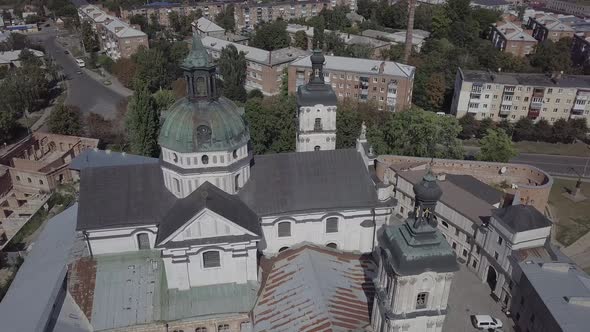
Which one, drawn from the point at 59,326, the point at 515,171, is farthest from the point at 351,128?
the point at 59,326

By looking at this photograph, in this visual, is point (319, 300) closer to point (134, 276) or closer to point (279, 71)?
point (134, 276)

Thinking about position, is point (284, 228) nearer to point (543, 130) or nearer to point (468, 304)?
point (468, 304)

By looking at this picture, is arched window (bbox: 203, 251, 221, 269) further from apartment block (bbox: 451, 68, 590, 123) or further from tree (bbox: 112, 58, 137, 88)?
tree (bbox: 112, 58, 137, 88)

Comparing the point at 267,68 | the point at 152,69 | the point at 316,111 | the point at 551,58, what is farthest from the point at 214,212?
the point at 551,58

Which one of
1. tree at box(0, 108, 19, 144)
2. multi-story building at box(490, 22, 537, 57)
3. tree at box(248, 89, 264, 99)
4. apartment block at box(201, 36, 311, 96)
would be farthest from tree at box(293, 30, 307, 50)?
tree at box(0, 108, 19, 144)

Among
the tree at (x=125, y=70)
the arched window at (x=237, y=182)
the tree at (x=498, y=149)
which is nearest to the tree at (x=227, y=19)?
the tree at (x=125, y=70)

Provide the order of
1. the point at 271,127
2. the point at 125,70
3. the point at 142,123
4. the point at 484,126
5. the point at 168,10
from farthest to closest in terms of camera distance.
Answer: the point at 168,10, the point at 125,70, the point at 484,126, the point at 271,127, the point at 142,123

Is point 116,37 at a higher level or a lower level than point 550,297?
higher
